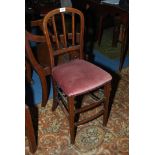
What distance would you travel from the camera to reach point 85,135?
1.91 metres

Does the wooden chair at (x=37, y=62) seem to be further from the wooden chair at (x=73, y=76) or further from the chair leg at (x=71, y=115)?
the chair leg at (x=71, y=115)

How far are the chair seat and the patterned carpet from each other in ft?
1.54

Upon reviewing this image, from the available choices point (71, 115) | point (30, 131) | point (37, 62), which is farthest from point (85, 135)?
point (37, 62)

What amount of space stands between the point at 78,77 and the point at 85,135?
0.55 metres

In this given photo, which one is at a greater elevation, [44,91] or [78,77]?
[78,77]

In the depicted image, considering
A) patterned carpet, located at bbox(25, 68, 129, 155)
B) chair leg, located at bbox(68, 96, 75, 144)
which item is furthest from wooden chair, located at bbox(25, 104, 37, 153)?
chair leg, located at bbox(68, 96, 75, 144)

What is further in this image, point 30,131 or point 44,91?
point 44,91

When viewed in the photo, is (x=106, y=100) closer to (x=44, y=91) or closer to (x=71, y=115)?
(x=71, y=115)

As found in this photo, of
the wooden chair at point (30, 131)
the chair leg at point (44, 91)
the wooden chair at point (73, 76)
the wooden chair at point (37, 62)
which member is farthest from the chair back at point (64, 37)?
the wooden chair at point (30, 131)

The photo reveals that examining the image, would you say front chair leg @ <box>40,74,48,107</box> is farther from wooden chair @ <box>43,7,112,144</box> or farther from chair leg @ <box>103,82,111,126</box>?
chair leg @ <box>103,82,111,126</box>

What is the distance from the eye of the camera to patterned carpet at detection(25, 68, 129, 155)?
1778mm
